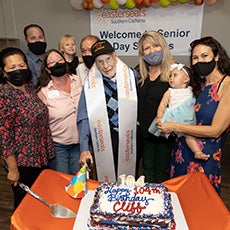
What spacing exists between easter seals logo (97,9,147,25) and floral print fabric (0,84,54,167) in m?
2.69

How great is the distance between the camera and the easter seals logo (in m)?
4.06

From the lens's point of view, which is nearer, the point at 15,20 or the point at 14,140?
the point at 14,140

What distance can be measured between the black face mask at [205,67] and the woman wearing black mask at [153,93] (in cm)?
30

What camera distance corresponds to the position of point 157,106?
6.10 feet

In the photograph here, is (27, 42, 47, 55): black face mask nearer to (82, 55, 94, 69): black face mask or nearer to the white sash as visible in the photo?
(82, 55, 94, 69): black face mask

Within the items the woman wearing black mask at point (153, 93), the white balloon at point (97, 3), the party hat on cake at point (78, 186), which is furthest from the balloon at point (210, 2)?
the party hat on cake at point (78, 186)

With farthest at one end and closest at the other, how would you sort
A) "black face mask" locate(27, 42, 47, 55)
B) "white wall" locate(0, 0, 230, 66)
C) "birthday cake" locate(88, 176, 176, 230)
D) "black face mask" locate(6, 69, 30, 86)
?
"white wall" locate(0, 0, 230, 66), "black face mask" locate(27, 42, 47, 55), "black face mask" locate(6, 69, 30, 86), "birthday cake" locate(88, 176, 176, 230)

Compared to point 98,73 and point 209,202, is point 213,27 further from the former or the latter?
point 209,202

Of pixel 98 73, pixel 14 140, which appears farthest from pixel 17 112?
pixel 98 73

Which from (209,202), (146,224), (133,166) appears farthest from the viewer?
(133,166)

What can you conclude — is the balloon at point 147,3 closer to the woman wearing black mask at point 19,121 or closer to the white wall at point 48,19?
the white wall at point 48,19

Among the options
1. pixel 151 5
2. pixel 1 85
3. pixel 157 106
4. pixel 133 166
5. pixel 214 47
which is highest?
pixel 151 5

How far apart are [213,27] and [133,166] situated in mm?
2656

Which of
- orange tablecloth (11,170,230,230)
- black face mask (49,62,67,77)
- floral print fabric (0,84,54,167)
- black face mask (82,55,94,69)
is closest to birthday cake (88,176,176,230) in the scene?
orange tablecloth (11,170,230,230)
